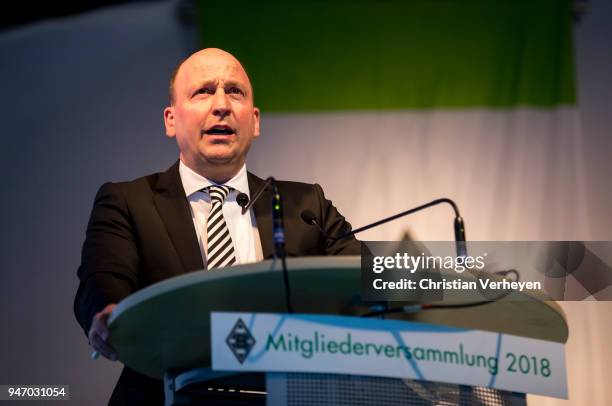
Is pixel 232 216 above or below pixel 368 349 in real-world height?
above

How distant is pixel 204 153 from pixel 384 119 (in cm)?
145

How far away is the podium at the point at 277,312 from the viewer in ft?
4.68

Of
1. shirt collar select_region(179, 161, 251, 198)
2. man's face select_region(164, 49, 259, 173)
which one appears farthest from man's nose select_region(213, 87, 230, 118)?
shirt collar select_region(179, 161, 251, 198)

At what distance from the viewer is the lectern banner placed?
1.46 meters

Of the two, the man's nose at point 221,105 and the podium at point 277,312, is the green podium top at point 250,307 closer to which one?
the podium at point 277,312

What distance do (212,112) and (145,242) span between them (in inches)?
21.9

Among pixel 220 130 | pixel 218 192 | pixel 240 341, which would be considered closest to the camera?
pixel 240 341

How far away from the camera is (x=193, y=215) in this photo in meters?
2.44

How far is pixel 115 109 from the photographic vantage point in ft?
12.4

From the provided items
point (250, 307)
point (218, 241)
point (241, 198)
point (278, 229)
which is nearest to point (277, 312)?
point (250, 307)

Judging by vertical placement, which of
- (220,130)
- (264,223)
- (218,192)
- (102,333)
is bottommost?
(102,333)

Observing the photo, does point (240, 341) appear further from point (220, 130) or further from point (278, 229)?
point (220, 130)

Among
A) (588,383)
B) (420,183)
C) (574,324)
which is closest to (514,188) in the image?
(420,183)

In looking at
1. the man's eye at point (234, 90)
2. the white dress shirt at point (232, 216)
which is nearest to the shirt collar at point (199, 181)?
the white dress shirt at point (232, 216)
